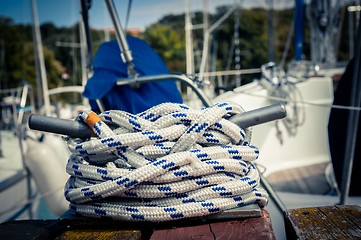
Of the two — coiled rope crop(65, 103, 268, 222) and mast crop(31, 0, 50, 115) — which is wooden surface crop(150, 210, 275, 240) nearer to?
coiled rope crop(65, 103, 268, 222)

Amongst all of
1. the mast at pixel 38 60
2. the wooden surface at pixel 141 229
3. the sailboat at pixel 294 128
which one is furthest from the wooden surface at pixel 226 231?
the mast at pixel 38 60

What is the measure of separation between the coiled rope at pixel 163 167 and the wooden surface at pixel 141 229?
0.09 feet

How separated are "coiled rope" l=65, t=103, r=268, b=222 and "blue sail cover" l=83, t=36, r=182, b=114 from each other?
A: 0.92m

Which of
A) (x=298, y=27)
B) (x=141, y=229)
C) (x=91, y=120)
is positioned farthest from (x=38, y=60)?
(x=141, y=229)

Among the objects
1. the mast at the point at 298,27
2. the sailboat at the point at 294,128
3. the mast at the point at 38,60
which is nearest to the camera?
the sailboat at the point at 294,128

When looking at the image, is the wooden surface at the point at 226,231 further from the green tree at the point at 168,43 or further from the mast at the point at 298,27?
the green tree at the point at 168,43

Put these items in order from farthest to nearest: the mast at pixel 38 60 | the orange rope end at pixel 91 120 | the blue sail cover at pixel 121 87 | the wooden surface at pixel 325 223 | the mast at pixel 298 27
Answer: the mast at pixel 38 60
the mast at pixel 298 27
the blue sail cover at pixel 121 87
the orange rope end at pixel 91 120
the wooden surface at pixel 325 223

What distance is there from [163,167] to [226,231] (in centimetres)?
18

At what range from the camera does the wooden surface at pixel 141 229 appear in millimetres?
701

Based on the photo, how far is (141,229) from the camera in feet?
2.50

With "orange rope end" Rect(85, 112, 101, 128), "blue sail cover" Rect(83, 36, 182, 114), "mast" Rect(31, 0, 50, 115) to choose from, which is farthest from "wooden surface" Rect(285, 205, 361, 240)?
"mast" Rect(31, 0, 50, 115)

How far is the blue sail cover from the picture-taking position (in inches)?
69.5

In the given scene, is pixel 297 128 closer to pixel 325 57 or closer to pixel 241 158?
pixel 325 57

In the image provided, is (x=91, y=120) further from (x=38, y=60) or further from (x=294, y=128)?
(x=38, y=60)
